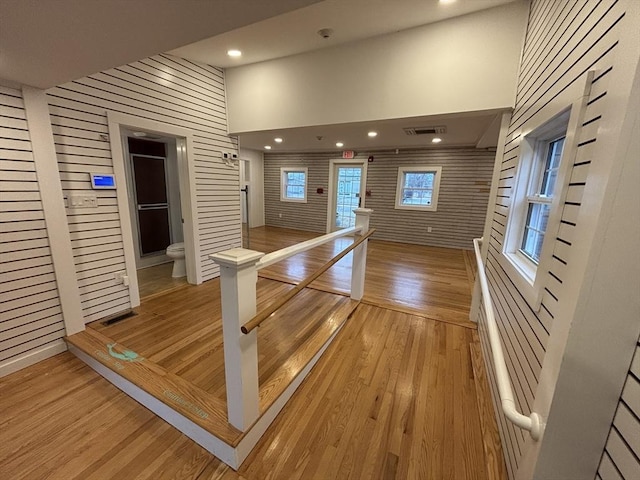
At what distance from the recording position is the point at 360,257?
2.94m

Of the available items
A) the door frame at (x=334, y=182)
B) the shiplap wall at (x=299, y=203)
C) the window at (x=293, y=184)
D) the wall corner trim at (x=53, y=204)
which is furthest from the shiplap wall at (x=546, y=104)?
the window at (x=293, y=184)

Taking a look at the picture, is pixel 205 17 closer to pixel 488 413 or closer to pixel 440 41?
pixel 440 41

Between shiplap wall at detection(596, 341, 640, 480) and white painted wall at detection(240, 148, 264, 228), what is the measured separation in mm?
7882

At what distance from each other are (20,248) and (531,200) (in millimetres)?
3737

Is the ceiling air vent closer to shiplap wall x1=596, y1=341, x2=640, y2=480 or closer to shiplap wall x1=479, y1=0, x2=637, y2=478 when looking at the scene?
shiplap wall x1=479, y1=0, x2=637, y2=478

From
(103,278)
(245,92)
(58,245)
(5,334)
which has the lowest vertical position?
(5,334)

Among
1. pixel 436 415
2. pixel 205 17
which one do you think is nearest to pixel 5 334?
pixel 205 17

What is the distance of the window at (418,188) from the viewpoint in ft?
20.1

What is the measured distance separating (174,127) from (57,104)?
100 cm

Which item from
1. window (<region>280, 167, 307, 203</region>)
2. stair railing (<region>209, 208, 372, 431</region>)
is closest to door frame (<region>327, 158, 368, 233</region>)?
window (<region>280, 167, 307, 203</region>)

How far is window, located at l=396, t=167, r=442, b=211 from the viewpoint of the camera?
6121 mm

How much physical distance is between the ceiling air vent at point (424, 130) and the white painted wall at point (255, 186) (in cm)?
485

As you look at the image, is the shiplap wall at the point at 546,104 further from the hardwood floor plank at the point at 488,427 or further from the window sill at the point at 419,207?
the window sill at the point at 419,207

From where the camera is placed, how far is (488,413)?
5.40 ft
